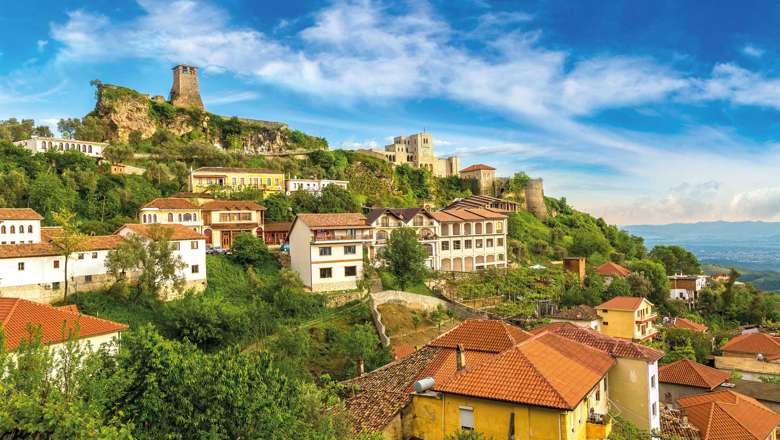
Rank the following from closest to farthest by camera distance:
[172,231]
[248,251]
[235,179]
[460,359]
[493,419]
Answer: [493,419] < [460,359] < [172,231] < [248,251] < [235,179]

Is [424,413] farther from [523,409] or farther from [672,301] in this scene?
[672,301]

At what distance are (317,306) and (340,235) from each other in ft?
23.8

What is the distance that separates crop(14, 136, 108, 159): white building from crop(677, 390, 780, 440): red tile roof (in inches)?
2432

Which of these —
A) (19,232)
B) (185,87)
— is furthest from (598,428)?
(185,87)

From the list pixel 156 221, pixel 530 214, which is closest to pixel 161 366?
pixel 156 221

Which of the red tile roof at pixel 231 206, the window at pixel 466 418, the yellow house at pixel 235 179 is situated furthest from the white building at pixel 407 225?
the window at pixel 466 418

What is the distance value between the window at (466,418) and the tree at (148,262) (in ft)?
85.4

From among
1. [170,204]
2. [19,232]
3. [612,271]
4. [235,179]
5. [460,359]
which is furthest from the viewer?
[235,179]

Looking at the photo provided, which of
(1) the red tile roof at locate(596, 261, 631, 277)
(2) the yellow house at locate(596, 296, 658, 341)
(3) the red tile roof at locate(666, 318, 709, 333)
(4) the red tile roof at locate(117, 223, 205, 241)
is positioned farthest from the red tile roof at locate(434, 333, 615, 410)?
(1) the red tile roof at locate(596, 261, 631, 277)

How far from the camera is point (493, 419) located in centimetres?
1547

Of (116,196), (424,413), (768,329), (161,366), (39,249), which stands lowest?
(768,329)

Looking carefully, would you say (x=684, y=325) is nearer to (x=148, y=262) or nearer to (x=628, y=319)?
(x=628, y=319)

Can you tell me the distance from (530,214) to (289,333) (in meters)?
67.6

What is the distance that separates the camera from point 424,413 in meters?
17.0
